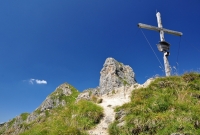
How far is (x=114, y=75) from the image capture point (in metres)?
152

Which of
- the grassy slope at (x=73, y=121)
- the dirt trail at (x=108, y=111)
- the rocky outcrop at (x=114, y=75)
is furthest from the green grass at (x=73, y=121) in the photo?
the rocky outcrop at (x=114, y=75)

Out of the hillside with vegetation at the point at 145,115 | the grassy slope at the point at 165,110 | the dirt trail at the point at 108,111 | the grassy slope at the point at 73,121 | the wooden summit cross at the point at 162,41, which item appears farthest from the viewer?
the wooden summit cross at the point at 162,41

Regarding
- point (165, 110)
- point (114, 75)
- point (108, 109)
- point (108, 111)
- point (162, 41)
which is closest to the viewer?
point (165, 110)

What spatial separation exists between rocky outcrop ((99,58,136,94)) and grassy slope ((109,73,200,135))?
128245 mm

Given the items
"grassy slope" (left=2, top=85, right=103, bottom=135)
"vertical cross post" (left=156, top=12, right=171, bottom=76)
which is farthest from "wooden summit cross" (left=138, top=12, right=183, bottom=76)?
"grassy slope" (left=2, top=85, right=103, bottom=135)

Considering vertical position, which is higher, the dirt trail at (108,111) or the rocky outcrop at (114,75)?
the rocky outcrop at (114,75)

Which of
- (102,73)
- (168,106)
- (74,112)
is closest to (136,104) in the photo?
(168,106)

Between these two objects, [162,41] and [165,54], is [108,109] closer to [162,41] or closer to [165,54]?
[165,54]

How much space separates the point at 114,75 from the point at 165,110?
14083 cm

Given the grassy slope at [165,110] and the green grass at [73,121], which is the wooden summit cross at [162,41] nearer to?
the grassy slope at [165,110]

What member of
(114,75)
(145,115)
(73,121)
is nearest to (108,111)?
(73,121)

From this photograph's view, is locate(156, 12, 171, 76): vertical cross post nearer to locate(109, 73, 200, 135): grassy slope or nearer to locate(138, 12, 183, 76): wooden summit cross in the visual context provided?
locate(138, 12, 183, 76): wooden summit cross

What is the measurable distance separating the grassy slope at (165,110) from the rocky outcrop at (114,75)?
12825cm

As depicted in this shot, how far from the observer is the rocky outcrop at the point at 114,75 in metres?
146
